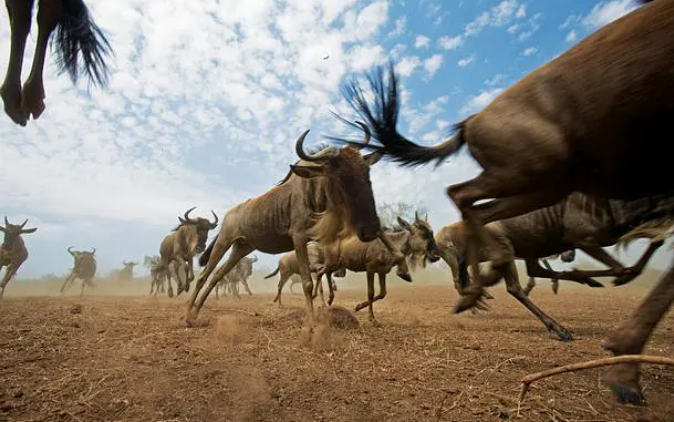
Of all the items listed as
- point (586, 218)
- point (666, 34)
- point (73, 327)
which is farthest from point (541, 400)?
point (73, 327)

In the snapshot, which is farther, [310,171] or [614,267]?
[310,171]

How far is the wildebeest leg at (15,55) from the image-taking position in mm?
1756

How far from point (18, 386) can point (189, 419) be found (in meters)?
1.26

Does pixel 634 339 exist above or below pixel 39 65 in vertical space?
below

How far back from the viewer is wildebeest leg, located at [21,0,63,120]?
5.92 ft

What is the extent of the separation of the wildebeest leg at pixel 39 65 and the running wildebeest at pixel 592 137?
277 cm

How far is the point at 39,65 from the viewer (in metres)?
1.85

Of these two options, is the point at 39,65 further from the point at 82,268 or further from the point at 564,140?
the point at 82,268

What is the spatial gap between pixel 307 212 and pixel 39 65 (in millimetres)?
3901

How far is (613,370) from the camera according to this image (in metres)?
2.03

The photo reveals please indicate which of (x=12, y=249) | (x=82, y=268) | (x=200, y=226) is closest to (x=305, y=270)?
(x=200, y=226)

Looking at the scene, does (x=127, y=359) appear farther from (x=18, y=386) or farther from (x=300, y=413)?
(x=300, y=413)

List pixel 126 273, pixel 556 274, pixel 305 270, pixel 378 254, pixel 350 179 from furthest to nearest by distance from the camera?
pixel 126 273 → pixel 378 254 → pixel 556 274 → pixel 305 270 → pixel 350 179

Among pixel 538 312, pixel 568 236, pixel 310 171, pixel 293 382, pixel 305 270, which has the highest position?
pixel 310 171
